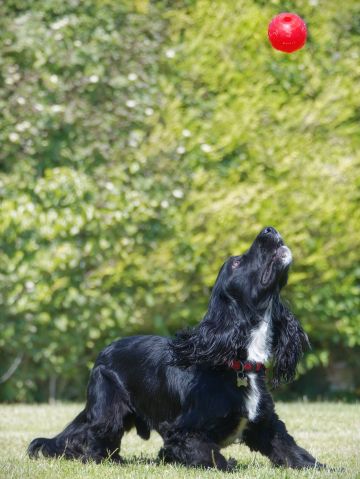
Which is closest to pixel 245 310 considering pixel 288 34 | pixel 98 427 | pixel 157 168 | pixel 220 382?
pixel 220 382

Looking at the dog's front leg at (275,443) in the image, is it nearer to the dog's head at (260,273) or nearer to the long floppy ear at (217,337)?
the long floppy ear at (217,337)

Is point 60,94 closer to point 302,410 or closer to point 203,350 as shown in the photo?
point 302,410

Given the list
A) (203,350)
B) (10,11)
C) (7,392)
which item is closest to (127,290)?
(7,392)

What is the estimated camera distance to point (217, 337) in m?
4.25

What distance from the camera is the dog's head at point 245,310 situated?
422cm

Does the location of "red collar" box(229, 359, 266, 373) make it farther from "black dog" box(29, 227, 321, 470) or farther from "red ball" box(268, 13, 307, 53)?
"red ball" box(268, 13, 307, 53)

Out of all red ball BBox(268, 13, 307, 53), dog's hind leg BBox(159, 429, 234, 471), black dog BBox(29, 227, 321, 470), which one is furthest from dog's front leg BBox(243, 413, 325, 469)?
red ball BBox(268, 13, 307, 53)

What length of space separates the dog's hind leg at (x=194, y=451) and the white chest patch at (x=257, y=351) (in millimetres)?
217

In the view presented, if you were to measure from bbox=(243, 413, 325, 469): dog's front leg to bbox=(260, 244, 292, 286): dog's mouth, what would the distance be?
0.63 meters

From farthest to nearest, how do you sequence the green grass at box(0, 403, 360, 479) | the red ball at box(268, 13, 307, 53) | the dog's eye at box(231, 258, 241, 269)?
the red ball at box(268, 13, 307, 53) → the dog's eye at box(231, 258, 241, 269) → the green grass at box(0, 403, 360, 479)

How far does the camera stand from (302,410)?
7.16 meters

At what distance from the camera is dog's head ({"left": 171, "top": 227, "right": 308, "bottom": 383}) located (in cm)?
422

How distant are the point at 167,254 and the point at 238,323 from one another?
3.91 meters

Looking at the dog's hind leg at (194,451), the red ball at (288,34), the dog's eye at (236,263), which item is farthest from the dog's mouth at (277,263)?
the red ball at (288,34)
